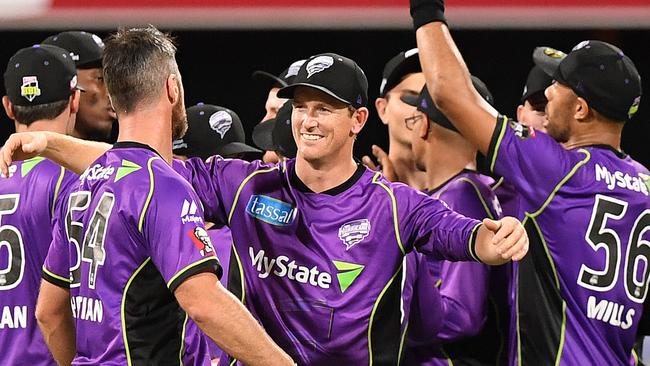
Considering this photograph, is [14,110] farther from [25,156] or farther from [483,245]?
[483,245]

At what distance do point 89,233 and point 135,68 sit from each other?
22.0 inches

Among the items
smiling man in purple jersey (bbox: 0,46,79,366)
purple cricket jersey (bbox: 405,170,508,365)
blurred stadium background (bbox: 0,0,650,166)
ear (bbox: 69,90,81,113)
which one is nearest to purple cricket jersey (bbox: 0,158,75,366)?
smiling man in purple jersey (bbox: 0,46,79,366)

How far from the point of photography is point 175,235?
3.41 metres

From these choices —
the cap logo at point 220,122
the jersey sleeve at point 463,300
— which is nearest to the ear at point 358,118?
the jersey sleeve at point 463,300

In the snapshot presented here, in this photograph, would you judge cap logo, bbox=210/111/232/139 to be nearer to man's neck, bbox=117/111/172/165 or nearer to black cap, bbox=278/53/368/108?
black cap, bbox=278/53/368/108

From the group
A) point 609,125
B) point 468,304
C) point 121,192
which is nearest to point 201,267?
point 121,192

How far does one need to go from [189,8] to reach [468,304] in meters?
3.21

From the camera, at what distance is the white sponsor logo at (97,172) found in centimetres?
357

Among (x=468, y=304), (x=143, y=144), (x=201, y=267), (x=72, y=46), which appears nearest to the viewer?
(x=201, y=267)

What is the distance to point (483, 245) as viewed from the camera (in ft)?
12.4

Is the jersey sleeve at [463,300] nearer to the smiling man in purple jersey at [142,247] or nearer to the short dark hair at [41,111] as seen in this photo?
the smiling man in purple jersey at [142,247]

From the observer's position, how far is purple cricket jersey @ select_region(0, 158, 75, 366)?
169 inches

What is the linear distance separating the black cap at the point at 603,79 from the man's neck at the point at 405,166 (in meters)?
1.42

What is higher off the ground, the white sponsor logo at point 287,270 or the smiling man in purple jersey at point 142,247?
the smiling man in purple jersey at point 142,247
